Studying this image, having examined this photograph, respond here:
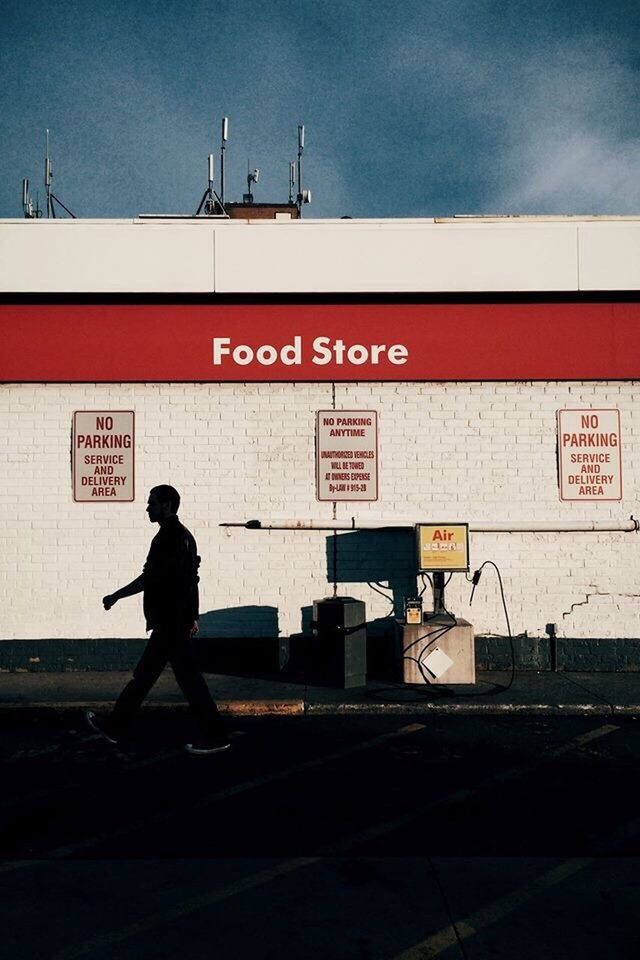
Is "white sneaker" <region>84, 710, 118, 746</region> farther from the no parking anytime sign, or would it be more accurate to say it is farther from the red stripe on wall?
the no parking anytime sign

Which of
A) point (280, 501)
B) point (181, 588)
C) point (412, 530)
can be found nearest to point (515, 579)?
point (412, 530)

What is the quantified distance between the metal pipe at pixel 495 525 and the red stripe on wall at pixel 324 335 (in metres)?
1.86

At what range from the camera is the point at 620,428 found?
35.1ft

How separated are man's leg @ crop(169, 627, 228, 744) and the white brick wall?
379cm

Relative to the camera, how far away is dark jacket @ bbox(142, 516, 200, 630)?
677 cm

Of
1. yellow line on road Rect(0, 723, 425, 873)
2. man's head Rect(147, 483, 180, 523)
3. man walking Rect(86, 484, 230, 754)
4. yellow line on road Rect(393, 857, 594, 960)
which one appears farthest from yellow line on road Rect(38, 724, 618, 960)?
man's head Rect(147, 483, 180, 523)

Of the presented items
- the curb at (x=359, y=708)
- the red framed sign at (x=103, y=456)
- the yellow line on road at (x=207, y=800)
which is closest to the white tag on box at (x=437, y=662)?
the curb at (x=359, y=708)

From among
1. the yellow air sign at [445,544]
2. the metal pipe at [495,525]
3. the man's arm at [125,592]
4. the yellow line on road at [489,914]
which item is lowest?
the yellow line on road at [489,914]

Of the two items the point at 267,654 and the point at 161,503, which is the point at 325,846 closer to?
the point at 161,503

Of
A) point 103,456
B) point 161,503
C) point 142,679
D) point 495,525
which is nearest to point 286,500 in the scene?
point 103,456

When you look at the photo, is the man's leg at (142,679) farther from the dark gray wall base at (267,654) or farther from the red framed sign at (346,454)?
the red framed sign at (346,454)

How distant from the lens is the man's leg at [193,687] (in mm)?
6688

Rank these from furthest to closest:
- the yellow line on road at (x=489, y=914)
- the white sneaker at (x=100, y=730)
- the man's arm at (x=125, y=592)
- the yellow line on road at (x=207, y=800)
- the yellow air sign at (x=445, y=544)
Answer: the yellow air sign at (x=445, y=544), the white sneaker at (x=100, y=730), the man's arm at (x=125, y=592), the yellow line on road at (x=207, y=800), the yellow line on road at (x=489, y=914)

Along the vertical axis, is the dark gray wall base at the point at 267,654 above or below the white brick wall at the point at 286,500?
below
